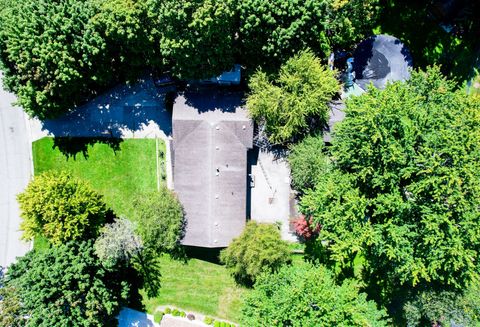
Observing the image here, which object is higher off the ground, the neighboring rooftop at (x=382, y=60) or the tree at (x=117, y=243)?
the neighboring rooftop at (x=382, y=60)

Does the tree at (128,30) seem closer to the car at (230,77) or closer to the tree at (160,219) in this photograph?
the car at (230,77)

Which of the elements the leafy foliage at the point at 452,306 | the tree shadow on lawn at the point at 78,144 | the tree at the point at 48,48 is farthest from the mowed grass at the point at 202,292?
the tree at the point at 48,48

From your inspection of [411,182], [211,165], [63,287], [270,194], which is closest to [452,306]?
[411,182]

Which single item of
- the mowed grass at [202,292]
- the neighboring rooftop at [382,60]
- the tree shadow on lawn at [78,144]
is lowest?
the mowed grass at [202,292]

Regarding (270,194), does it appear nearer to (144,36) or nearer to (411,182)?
(411,182)

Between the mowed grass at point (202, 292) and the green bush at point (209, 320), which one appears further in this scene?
the mowed grass at point (202, 292)

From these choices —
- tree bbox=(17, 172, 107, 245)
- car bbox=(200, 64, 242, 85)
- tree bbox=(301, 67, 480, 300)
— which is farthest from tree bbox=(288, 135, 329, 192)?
tree bbox=(17, 172, 107, 245)

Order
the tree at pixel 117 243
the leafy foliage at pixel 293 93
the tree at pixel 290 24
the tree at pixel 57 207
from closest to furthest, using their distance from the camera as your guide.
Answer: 1. the tree at pixel 290 24
2. the tree at pixel 57 207
3. the tree at pixel 117 243
4. the leafy foliage at pixel 293 93
